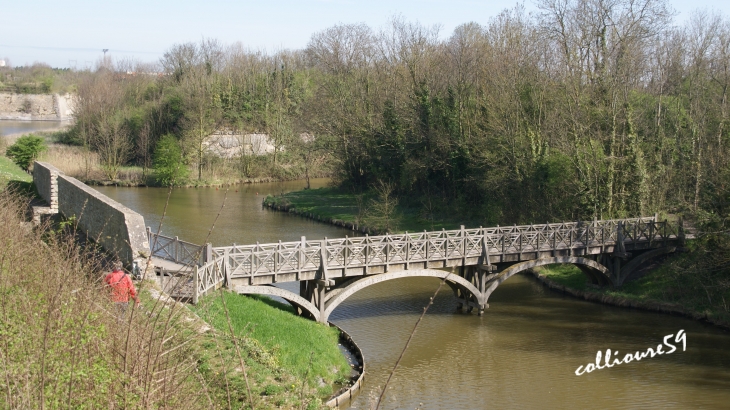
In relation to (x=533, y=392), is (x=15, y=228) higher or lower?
higher

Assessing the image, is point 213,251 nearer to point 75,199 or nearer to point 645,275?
point 75,199

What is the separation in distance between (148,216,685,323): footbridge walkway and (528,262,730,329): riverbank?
437mm

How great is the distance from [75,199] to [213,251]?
7.01m

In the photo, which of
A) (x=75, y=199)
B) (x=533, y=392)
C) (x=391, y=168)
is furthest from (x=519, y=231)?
(x=391, y=168)

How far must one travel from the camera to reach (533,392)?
571 inches

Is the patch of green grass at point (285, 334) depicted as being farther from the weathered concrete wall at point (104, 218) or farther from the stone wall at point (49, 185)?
the stone wall at point (49, 185)

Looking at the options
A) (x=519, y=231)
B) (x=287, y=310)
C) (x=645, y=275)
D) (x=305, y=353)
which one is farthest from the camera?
(x=645, y=275)

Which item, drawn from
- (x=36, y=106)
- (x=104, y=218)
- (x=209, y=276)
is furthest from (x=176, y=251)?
(x=36, y=106)

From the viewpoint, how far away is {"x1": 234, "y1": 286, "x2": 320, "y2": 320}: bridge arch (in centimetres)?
1570

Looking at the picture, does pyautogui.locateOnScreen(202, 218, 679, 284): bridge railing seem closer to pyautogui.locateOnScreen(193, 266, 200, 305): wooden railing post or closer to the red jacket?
pyautogui.locateOnScreen(193, 266, 200, 305): wooden railing post

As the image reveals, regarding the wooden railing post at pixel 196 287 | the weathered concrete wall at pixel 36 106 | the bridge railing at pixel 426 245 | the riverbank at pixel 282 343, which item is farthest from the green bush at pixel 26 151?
the weathered concrete wall at pixel 36 106

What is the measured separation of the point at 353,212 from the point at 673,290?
16.9 metres

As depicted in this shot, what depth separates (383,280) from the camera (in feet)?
59.1

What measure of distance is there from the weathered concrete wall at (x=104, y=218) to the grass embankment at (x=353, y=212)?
1240cm
